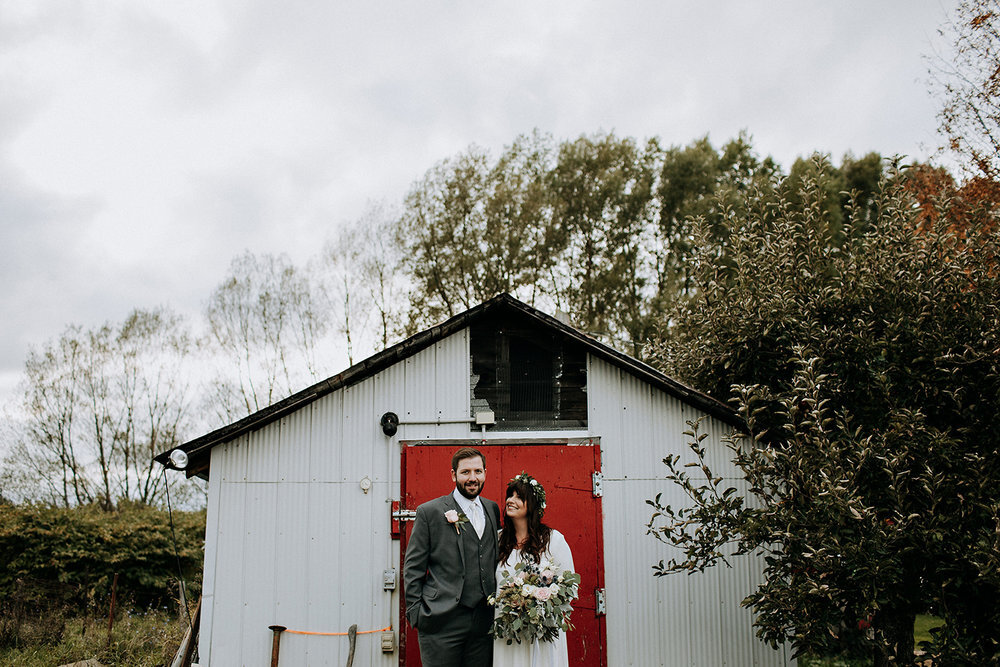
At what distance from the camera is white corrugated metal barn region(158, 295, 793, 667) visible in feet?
20.9

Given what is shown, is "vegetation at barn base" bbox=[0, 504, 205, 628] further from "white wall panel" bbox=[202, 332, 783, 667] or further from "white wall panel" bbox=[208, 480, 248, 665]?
"white wall panel" bbox=[202, 332, 783, 667]

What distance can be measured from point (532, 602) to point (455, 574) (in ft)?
2.04

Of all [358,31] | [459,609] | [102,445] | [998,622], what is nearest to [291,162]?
[358,31]

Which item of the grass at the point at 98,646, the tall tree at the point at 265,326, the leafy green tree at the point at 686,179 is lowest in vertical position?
the grass at the point at 98,646

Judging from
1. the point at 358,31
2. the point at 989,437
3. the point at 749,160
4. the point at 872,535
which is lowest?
the point at 872,535

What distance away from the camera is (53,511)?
11805 mm

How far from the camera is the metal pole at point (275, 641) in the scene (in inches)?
244

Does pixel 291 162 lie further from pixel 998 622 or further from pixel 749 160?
pixel 749 160

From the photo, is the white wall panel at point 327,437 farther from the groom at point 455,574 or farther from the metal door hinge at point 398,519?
the groom at point 455,574

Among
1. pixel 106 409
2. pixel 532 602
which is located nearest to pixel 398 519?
pixel 532 602

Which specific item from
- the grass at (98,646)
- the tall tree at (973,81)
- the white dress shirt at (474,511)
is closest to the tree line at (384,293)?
the tall tree at (973,81)

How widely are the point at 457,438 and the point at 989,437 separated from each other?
Answer: 4.40 metres

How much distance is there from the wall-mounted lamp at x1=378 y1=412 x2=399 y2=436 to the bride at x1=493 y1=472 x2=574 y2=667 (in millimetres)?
1908

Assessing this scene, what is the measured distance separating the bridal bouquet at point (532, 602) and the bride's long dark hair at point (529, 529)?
14 cm
